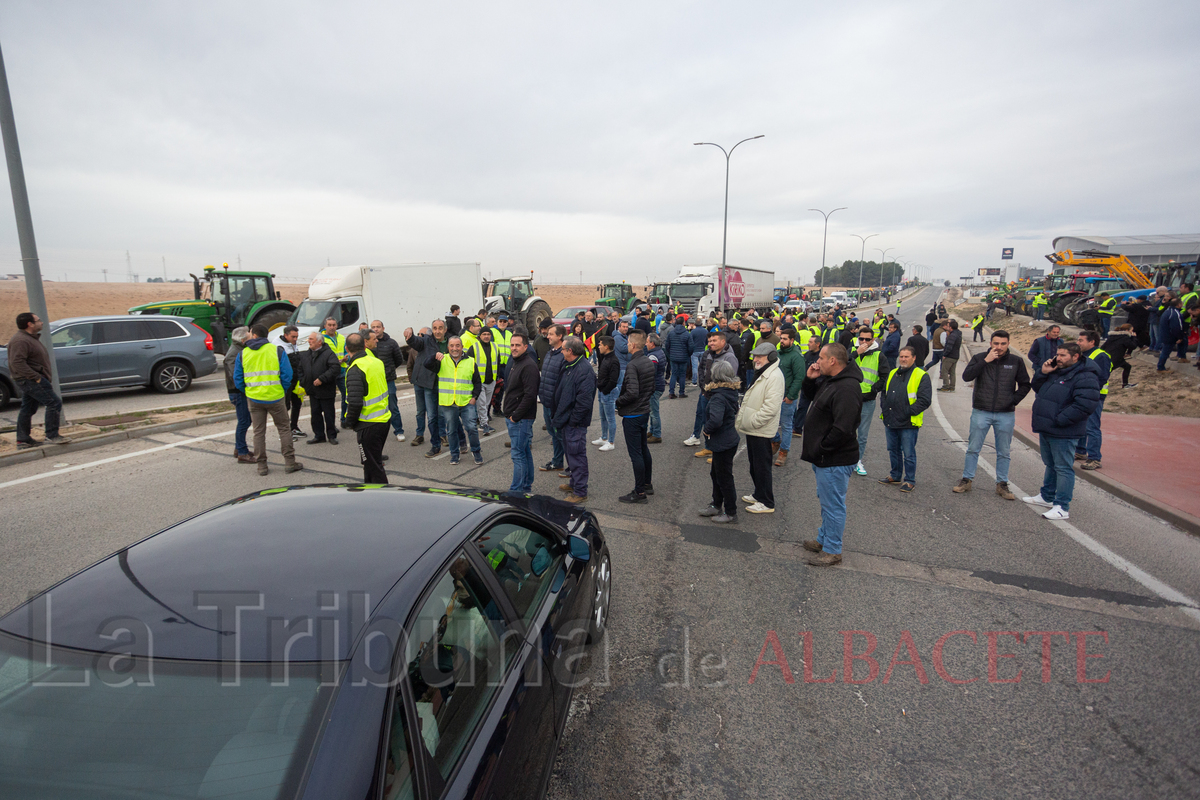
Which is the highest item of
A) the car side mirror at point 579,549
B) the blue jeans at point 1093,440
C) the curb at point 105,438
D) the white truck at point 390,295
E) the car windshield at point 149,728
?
the white truck at point 390,295

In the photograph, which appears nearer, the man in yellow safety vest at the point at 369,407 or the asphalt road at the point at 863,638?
the asphalt road at the point at 863,638

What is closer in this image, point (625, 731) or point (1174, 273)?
point (625, 731)

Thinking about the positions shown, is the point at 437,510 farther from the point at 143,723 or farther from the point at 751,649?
the point at 751,649

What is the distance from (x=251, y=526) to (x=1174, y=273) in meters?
33.8

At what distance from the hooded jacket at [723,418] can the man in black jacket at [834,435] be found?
881 millimetres

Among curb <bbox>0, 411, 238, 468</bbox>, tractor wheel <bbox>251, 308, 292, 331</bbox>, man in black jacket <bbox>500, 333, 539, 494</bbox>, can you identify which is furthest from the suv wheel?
man in black jacket <bbox>500, 333, 539, 494</bbox>

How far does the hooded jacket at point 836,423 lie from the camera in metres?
4.54

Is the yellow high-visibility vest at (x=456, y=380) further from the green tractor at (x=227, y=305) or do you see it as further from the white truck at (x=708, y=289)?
the white truck at (x=708, y=289)

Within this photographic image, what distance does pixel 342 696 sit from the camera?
1526 mm

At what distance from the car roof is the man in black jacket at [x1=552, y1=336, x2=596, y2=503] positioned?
3.66 meters

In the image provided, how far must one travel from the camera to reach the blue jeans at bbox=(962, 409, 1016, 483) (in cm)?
646

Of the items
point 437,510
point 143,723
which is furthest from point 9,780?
point 437,510

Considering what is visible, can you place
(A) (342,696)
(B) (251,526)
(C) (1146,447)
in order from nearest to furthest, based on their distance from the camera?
1. (A) (342,696)
2. (B) (251,526)
3. (C) (1146,447)

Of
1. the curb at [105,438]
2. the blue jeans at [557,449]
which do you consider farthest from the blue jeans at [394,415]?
the blue jeans at [557,449]
